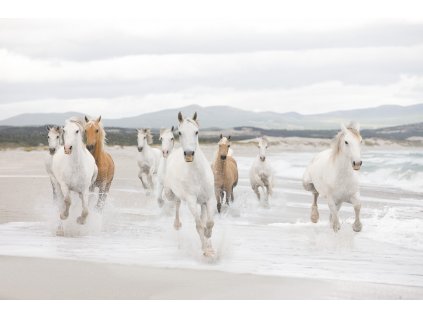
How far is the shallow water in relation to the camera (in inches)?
227

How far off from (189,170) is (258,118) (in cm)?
158

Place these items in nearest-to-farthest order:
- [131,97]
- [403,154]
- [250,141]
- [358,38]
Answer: [358,38] < [131,97] < [403,154] < [250,141]

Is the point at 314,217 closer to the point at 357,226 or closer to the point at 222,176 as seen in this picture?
the point at 357,226

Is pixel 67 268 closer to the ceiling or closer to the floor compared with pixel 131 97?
closer to the floor

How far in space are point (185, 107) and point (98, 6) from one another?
138cm

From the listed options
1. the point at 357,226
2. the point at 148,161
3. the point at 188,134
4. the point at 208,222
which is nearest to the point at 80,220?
the point at 208,222

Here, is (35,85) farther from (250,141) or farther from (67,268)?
(250,141)

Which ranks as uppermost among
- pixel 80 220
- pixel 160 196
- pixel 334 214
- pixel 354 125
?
pixel 354 125

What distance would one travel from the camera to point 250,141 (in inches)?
350

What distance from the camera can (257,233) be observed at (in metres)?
7.31

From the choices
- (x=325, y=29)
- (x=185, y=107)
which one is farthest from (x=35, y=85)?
(x=325, y=29)

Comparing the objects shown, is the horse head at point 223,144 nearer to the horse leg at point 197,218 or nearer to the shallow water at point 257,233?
the shallow water at point 257,233

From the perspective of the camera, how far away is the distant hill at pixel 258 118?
6.61m
